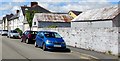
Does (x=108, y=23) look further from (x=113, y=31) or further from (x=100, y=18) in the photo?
(x=113, y=31)

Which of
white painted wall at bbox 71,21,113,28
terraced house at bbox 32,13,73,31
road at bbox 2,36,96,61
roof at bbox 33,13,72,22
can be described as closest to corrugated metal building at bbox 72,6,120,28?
white painted wall at bbox 71,21,113,28

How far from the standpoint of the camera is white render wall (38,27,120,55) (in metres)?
16.1

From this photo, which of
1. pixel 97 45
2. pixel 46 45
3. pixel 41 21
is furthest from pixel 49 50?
pixel 41 21

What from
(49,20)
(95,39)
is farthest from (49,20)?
(95,39)

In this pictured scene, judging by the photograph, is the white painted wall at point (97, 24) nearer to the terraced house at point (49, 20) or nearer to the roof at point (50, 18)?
the terraced house at point (49, 20)

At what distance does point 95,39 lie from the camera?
1855 cm

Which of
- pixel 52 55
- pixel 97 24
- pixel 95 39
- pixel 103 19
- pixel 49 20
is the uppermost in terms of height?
pixel 49 20

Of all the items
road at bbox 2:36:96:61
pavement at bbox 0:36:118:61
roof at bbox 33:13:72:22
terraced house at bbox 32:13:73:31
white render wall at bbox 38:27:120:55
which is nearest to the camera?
pavement at bbox 0:36:118:61

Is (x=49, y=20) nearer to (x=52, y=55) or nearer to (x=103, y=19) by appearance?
(x=103, y=19)

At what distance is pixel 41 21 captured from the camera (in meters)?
59.3

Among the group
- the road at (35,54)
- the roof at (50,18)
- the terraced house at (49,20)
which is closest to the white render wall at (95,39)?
the road at (35,54)

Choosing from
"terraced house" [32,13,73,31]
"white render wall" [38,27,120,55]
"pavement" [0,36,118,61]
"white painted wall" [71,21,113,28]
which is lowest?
"pavement" [0,36,118,61]

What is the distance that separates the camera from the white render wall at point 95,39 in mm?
16062

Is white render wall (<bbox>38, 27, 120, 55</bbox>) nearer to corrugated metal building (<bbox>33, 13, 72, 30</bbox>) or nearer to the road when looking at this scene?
the road
